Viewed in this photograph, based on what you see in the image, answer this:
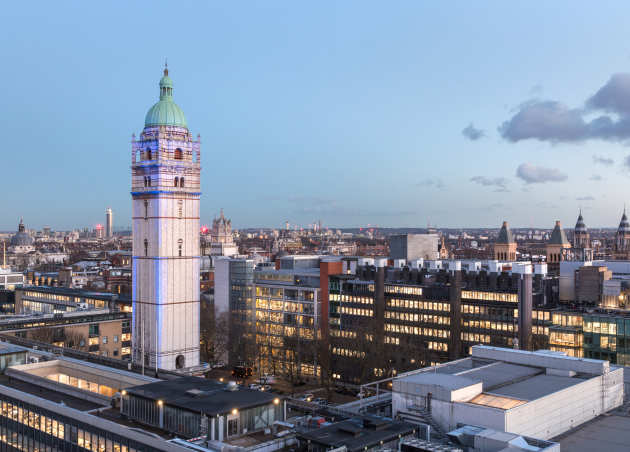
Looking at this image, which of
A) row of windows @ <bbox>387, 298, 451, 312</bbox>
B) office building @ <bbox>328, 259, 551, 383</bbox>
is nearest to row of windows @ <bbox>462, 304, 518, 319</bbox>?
office building @ <bbox>328, 259, 551, 383</bbox>

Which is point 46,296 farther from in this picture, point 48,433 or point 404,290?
point 48,433

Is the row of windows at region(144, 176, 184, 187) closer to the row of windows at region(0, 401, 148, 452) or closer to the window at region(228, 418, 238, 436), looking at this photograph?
the row of windows at region(0, 401, 148, 452)

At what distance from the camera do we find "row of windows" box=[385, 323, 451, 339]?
380 feet

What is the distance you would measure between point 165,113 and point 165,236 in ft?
60.6

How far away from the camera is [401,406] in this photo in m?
51.9

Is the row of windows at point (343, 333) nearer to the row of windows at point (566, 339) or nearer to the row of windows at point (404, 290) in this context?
the row of windows at point (404, 290)

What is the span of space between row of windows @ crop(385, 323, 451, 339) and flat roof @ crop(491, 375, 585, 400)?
56.9m

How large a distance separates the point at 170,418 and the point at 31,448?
44.2 feet

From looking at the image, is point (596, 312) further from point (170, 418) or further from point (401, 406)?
point (170, 418)

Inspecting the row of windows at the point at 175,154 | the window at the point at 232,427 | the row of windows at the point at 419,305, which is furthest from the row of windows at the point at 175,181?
the window at the point at 232,427

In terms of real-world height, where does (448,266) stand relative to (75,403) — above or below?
above

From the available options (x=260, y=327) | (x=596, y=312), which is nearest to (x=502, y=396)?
(x=596, y=312)

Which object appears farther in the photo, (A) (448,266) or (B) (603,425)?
(A) (448,266)

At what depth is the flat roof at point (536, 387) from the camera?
5162cm
